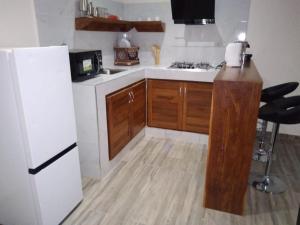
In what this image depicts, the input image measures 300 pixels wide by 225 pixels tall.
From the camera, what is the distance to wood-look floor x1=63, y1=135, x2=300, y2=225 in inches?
74.1

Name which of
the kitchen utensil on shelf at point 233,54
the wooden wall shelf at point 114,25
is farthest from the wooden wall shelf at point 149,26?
the kitchen utensil on shelf at point 233,54

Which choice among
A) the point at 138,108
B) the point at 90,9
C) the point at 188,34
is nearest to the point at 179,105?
the point at 138,108

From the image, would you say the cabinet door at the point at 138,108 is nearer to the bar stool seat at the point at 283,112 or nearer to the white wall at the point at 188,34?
the white wall at the point at 188,34

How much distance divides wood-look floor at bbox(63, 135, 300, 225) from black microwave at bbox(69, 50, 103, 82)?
1.05m

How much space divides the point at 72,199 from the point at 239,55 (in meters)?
1.96

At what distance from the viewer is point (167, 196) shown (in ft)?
7.06

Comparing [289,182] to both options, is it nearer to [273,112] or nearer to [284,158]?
[284,158]

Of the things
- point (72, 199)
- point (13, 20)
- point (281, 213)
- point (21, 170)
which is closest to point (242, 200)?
point (281, 213)

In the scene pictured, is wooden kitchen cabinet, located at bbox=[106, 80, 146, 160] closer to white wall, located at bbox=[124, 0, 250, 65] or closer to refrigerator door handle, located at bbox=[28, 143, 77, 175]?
refrigerator door handle, located at bbox=[28, 143, 77, 175]

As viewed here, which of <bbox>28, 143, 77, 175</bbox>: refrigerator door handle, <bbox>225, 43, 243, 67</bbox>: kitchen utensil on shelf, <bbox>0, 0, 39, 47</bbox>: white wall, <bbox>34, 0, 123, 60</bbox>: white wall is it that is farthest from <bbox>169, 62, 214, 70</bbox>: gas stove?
<bbox>28, 143, 77, 175</bbox>: refrigerator door handle

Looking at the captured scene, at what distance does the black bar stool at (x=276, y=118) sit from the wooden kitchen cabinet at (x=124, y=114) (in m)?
1.40

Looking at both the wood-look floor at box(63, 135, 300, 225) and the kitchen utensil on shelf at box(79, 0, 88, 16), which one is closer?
the wood-look floor at box(63, 135, 300, 225)

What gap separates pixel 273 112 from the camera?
1.91 meters

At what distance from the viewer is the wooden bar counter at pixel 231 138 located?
165 centimetres
